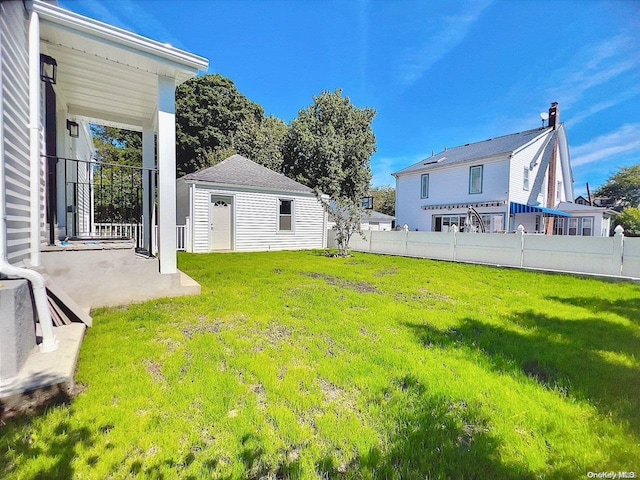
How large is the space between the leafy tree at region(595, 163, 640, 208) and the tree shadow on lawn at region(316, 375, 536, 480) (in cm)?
4826

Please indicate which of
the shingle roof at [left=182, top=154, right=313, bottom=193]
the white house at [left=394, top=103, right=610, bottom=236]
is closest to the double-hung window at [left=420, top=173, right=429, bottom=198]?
the white house at [left=394, top=103, right=610, bottom=236]

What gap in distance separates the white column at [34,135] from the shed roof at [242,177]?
800 centimetres

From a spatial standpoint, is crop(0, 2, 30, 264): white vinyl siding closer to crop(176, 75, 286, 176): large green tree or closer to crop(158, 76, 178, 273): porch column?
crop(158, 76, 178, 273): porch column

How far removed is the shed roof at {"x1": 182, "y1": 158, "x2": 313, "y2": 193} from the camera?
38.4ft

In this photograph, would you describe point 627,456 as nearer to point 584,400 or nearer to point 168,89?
point 584,400

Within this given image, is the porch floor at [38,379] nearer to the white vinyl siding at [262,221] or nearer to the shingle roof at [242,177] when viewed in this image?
the white vinyl siding at [262,221]

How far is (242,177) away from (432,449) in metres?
12.1

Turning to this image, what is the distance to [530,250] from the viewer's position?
8.84 m

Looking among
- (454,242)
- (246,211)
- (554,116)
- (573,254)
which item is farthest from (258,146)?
(573,254)

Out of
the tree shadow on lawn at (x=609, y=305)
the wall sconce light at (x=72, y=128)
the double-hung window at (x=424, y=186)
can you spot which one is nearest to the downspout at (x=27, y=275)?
the wall sconce light at (x=72, y=128)

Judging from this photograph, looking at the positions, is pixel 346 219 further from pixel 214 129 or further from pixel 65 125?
pixel 214 129

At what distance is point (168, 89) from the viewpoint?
4582 mm

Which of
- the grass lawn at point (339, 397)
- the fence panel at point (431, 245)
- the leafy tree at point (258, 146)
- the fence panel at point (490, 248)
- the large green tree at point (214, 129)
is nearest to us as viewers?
the grass lawn at point (339, 397)

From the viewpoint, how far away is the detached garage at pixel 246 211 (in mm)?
11375
